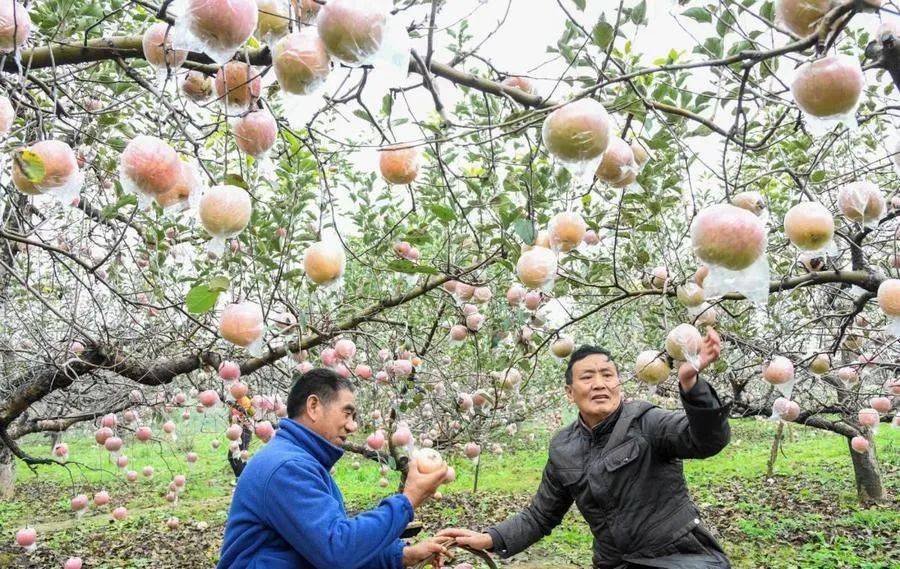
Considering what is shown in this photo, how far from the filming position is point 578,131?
3.88 ft

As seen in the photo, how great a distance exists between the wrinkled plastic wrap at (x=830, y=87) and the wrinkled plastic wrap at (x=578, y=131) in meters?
0.32

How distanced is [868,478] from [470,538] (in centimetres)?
757

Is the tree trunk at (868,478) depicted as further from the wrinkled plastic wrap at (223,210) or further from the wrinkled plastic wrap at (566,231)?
the wrinkled plastic wrap at (223,210)

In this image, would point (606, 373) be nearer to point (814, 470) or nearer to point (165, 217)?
point (165, 217)

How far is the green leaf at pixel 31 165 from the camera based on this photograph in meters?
1.26

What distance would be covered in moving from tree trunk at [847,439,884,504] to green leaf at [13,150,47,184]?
29.1ft

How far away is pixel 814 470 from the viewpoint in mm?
10945

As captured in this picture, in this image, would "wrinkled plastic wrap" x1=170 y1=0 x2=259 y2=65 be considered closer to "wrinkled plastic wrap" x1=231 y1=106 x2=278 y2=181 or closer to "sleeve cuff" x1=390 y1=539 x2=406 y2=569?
"wrinkled plastic wrap" x1=231 y1=106 x2=278 y2=181

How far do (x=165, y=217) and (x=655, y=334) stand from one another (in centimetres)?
494

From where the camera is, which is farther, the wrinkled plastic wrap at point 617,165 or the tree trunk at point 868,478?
the tree trunk at point 868,478

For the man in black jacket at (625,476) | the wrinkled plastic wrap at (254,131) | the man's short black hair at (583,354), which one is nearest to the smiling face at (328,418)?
the man in black jacket at (625,476)

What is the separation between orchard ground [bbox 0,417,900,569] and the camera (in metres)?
6.53

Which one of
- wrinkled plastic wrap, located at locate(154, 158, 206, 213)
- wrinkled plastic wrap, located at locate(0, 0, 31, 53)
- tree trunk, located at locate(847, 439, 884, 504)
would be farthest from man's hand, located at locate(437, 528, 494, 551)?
tree trunk, located at locate(847, 439, 884, 504)

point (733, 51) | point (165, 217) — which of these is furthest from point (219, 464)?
point (733, 51)
